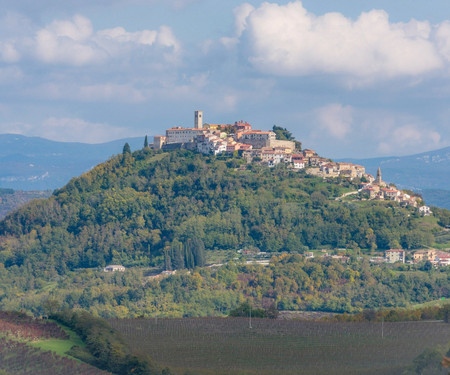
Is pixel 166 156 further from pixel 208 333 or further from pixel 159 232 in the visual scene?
pixel 208 333

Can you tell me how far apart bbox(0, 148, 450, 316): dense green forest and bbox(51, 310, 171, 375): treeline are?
26645 mm

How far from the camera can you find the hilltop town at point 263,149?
114 m

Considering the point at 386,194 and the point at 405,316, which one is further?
the point at 386,194

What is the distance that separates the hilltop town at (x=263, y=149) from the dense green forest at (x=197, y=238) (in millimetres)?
1812

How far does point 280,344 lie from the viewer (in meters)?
56.1

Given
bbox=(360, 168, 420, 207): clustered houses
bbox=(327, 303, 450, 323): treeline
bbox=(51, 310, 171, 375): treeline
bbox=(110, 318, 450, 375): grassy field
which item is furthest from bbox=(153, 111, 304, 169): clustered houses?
bbox=(51, 310, 171, 375): treeline

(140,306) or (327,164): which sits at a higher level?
(327,164)

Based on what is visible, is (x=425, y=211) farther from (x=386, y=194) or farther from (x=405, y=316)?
(x=405, y=316)

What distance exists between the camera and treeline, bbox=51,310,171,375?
46.6 meters

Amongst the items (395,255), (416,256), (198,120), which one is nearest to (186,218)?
(198,120)

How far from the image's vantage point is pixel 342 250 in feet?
325

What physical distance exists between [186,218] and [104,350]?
189 ft

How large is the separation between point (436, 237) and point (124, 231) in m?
35.1

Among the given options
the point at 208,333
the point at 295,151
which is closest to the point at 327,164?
the point at 295,151
